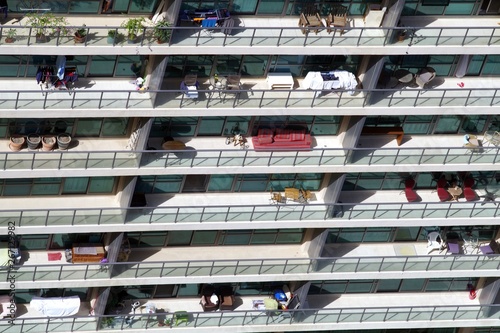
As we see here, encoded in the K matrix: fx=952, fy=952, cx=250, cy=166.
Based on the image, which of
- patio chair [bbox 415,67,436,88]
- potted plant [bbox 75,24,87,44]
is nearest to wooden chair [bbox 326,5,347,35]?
patio chair [bbox 415,67,436,88]

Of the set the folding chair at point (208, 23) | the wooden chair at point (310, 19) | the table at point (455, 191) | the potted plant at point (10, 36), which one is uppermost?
the wooden chair at point (310, 19)

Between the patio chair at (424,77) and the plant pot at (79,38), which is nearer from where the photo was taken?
the plant pot at (79,38)

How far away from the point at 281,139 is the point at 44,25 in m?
14.7

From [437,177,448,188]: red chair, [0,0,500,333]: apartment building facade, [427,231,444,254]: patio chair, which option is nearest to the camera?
[0,0,500,333]: apartment building facade

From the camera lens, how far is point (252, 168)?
53.2 meters

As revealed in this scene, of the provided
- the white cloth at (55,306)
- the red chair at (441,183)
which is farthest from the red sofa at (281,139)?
the white cloth at (55,306)

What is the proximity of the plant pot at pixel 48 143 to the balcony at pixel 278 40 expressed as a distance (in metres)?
6.83

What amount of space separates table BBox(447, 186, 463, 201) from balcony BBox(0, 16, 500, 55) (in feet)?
34.3

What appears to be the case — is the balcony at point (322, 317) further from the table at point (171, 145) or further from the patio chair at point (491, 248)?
the table at point (171, 145)

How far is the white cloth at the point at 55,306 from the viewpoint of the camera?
58000mm

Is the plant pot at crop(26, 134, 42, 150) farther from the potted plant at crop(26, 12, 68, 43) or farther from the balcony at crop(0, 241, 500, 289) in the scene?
the balcony at crop(0, 241, 500, 289)

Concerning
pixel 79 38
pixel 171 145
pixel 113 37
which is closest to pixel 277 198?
pixel 171 145

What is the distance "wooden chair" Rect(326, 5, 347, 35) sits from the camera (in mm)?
49438

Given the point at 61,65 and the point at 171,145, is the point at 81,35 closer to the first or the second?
the point at 61,65
